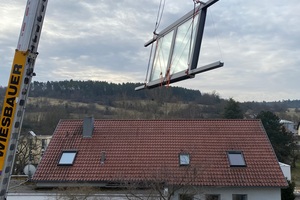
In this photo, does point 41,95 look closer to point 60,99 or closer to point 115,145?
point 60,99

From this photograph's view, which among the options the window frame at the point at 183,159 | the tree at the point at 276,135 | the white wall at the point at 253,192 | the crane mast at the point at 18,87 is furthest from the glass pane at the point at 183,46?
the tree at the point at 276,135

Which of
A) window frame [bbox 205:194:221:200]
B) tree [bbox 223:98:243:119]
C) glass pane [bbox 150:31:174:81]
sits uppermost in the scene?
tree [bbox 223:98:243:119]

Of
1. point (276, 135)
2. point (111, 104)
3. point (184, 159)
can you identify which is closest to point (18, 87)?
point (184, 159)

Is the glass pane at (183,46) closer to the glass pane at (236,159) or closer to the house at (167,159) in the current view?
the house at (167,159)

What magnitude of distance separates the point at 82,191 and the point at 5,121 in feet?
34.0

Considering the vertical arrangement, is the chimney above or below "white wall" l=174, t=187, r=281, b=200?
above

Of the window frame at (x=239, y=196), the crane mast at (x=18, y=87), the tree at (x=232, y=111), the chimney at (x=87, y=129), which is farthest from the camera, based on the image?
the tree at (x=232, y=111)

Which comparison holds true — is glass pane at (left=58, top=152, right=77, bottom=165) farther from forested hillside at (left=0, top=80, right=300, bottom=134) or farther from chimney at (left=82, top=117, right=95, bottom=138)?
forested hillside at (left=0, top=80, right=300, bottom=134)

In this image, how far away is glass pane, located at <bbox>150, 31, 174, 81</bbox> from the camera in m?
6.53

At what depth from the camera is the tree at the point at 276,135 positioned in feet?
126

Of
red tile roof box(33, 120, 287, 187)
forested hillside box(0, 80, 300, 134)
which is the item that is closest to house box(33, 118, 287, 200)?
red tile roof box(33, 120, 287, 187)

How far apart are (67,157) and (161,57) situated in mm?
12600

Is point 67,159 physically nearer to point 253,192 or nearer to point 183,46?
point 253,192

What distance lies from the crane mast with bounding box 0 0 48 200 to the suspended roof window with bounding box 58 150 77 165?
1275cm
